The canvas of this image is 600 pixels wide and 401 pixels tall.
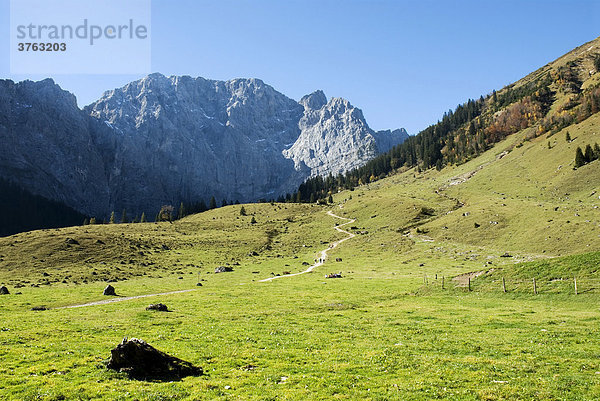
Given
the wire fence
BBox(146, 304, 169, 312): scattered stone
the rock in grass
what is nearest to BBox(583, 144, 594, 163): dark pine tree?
the wire fence

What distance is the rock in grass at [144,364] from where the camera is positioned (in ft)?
58.3

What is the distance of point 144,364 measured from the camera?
59.1 feet

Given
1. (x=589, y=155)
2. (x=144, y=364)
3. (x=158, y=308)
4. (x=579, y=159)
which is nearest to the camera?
(x=144, y=364)

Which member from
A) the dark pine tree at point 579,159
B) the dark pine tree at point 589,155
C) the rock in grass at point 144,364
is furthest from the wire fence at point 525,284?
the dark pine tree at point 589,155

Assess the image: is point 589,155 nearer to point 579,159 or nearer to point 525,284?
point 579,159

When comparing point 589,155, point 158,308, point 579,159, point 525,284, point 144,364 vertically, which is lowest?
point 525,284

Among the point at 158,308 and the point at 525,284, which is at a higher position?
the point at 158,308

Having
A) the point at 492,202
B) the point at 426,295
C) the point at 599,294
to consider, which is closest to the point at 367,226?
the point at 492,202

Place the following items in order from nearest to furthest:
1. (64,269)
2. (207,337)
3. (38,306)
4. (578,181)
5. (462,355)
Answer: (462,355) → (207,337) → (38,306) → (64,269) → (578,181)

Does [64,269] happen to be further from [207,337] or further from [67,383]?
[67,383]

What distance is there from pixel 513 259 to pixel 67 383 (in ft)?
235

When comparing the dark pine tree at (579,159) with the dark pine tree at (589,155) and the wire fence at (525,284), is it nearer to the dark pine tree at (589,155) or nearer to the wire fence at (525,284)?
the dark pine tree at (589,155)

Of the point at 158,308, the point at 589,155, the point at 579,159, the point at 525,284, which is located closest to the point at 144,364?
the point at 158,308

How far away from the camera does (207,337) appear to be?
26.4 meters
